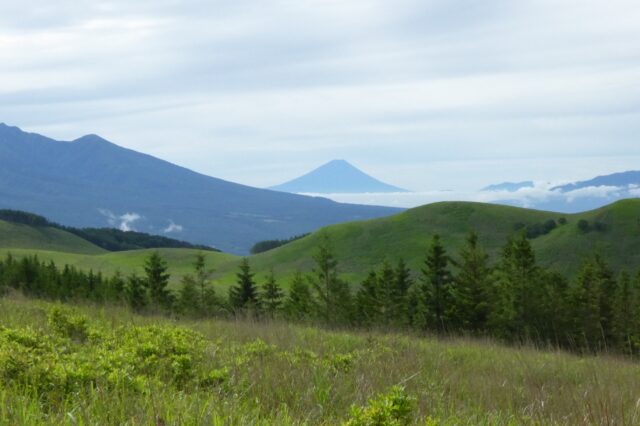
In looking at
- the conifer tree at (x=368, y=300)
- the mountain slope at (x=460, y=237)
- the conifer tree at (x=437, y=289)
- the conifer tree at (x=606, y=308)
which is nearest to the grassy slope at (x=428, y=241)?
the mountain slope at (x=460, y=237)

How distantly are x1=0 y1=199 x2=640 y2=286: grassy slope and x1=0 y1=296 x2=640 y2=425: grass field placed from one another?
395 ft

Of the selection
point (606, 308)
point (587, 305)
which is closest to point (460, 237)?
point (606, 308)

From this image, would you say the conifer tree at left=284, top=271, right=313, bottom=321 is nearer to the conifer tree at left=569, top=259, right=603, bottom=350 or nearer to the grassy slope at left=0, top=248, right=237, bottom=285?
the conifer tree at left=569, top=259, right=603, bottom=350

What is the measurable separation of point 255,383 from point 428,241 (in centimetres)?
14008

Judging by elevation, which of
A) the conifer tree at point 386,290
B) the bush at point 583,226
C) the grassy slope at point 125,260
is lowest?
the grassy slope at point 125,260

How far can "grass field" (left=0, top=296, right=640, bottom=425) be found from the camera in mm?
4422

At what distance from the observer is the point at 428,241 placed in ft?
473

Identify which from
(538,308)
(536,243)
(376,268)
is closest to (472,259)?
(538,308)

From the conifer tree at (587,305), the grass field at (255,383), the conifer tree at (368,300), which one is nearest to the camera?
the grass field at (255,383)

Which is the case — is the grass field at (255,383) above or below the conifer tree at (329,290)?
above

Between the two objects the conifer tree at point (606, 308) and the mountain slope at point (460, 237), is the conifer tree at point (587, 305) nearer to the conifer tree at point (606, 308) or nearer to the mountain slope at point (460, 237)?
the conifer tree at point (606, 308)

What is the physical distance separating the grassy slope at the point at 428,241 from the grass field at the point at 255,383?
395 ft

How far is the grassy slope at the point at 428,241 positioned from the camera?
131 meters

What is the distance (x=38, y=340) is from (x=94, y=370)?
230 cm
